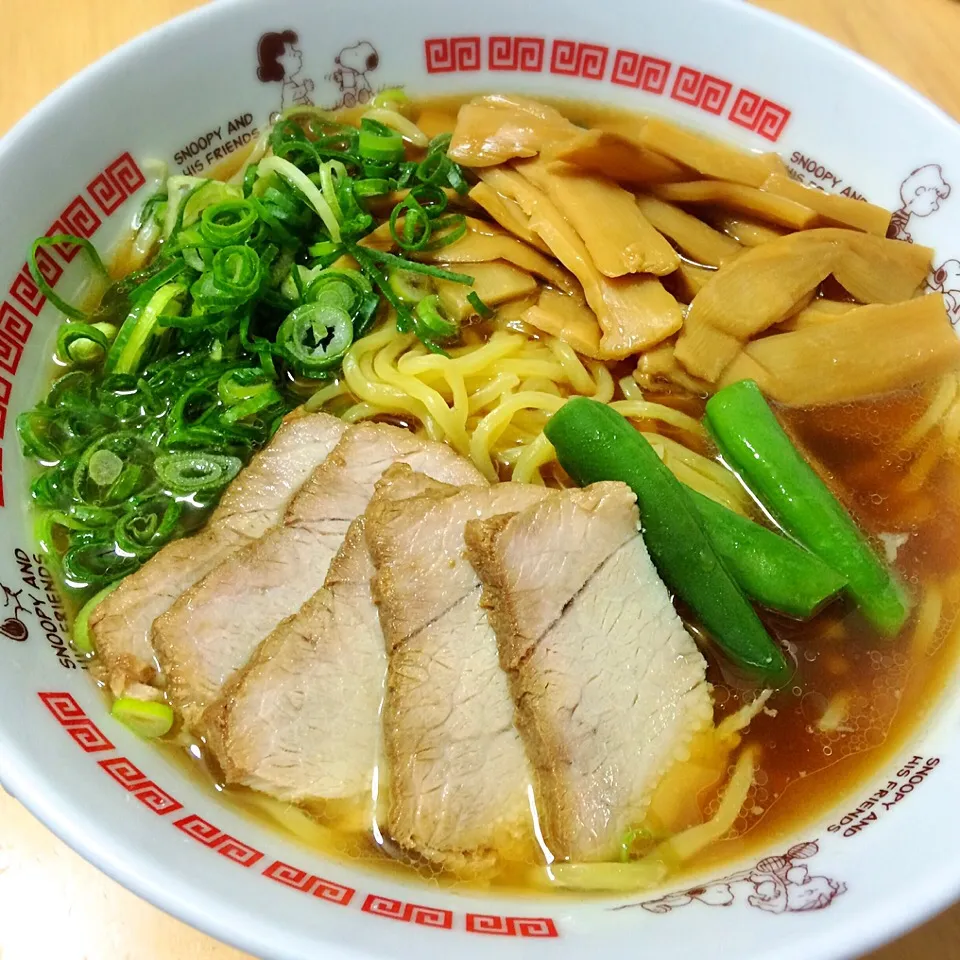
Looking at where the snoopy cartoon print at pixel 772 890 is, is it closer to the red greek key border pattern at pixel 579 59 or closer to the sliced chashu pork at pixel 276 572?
the sliced chashu pork at pixel 276 572

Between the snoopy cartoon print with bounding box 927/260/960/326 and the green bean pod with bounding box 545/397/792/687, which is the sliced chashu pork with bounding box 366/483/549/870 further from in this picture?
the snoopy cartoon print with bounding box 927/260/960/326

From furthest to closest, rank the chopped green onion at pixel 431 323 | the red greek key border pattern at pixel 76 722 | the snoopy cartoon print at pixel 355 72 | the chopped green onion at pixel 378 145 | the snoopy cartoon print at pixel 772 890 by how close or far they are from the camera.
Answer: the snoopy cartoon print at pixel 355 72 → the chopped green onion at pixel 378 145 → the chopped green onion at pixel 431 323 → the red greek key border pattern at pixel 76 722 → the snoopy cartoon print at pixel 772 890

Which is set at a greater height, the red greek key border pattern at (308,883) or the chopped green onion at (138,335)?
the chopped green onion at (138,335)

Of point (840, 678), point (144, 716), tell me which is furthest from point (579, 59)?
point (144, 716)

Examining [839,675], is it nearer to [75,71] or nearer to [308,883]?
[308,883]

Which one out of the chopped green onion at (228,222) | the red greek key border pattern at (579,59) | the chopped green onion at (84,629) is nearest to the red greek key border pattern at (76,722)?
the chopped green onion at (84,629)

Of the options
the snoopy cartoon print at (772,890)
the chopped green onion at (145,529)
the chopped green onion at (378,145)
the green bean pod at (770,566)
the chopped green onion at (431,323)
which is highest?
the chopped green onion at (378,145)
